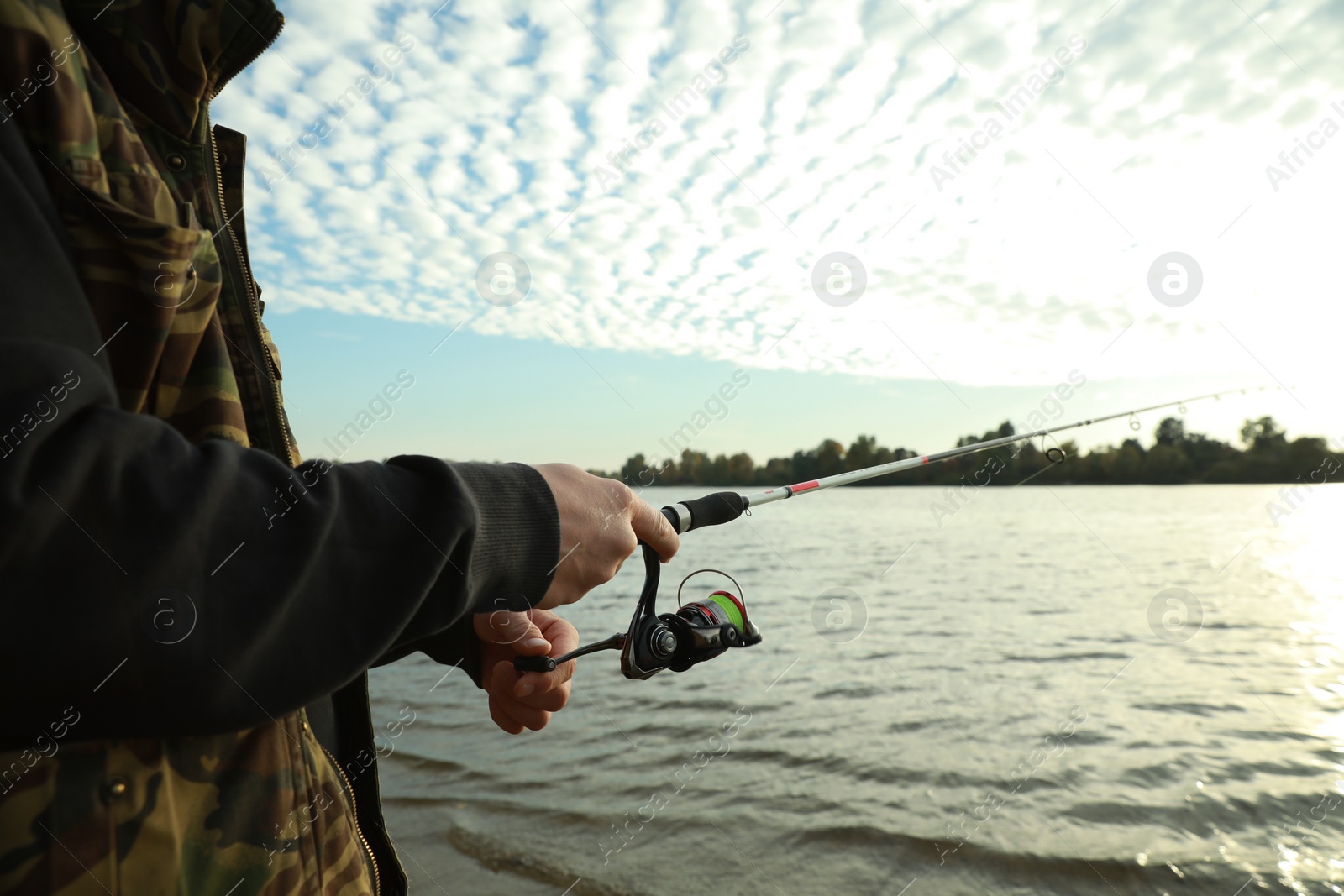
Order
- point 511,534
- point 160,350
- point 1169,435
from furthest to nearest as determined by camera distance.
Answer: point 1169,435, point 511,534, point 160,350

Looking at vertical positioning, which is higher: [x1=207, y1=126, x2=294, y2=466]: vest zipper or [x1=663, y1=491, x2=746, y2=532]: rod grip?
[x1=207, y1=126, x2=294, y2=466]: vest zipper

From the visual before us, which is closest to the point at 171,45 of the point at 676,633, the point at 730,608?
the point at 676,633

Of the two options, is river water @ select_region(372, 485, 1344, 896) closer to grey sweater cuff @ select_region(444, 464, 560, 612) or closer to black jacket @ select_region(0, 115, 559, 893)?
grey sweater cuff @ select_region(444, 464, 560, 612)


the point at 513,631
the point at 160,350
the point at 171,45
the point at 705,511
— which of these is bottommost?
the point at 513,631

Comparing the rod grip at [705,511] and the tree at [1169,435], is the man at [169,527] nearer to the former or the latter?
the rod grip at [705,511]

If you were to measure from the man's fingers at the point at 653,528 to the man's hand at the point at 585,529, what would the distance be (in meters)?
0.04

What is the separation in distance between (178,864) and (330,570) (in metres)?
0.44

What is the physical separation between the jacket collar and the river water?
3.92 m

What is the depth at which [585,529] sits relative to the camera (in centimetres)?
138

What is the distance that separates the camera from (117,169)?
1.11m

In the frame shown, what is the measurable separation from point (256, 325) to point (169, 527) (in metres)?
0.61

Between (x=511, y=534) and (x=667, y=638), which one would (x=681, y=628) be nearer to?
(x=667, y=638)

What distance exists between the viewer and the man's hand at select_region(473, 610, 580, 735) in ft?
6.22

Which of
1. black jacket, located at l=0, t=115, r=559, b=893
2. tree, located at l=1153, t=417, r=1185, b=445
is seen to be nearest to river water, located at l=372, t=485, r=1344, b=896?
black jacket, located at l=0, t=115, r=559, b=893
